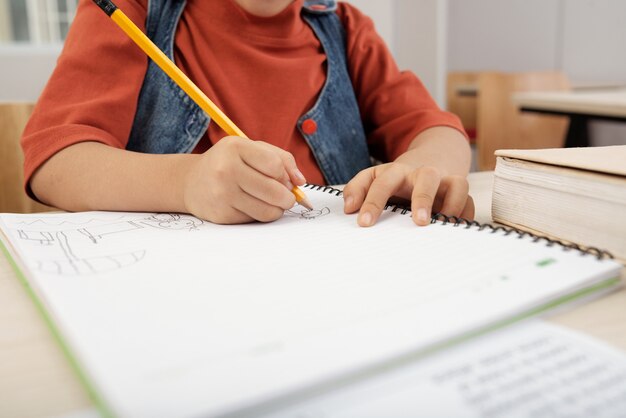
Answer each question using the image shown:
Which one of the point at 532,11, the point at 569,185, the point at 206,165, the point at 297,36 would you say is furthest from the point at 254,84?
the point at 532,11

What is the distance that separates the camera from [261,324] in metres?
0.26

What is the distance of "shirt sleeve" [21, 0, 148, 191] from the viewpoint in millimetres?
607

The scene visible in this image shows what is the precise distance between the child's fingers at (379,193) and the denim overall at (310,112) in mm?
316

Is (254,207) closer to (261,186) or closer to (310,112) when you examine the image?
(261,186)

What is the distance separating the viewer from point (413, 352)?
239mm

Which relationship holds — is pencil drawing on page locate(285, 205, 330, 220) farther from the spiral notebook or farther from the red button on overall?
the red button on overall

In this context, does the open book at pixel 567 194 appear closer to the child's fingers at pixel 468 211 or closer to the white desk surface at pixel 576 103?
the child's fingers at pixel 468 211

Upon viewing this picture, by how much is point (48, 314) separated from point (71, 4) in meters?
2.40

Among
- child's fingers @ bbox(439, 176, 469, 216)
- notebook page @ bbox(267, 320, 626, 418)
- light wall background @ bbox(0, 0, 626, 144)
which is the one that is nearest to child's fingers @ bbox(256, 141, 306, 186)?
child's fingers @ bbox(439, 176, 469, 216)

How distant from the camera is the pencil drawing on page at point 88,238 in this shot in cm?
34

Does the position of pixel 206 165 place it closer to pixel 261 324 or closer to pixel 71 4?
pixel 261 324

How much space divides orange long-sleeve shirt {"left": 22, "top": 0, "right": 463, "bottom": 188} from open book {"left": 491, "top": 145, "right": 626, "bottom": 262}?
33 centimetres

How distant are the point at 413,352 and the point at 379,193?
23 cm

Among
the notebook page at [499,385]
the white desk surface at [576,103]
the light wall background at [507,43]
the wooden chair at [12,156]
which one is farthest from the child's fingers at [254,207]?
the light wall background at [507,43]
